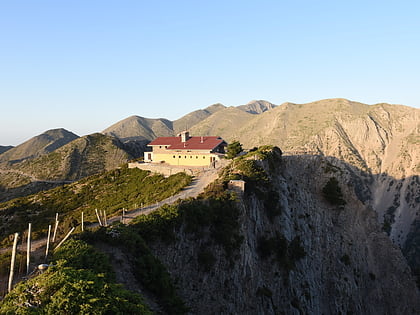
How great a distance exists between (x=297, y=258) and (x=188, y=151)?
32248 mm

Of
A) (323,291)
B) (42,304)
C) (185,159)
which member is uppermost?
(185,159)

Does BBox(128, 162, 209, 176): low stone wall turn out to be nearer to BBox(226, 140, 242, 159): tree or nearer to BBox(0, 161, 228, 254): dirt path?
BBox(0, 161, 228, 254): dirt path

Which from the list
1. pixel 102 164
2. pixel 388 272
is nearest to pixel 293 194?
pixel 388 272

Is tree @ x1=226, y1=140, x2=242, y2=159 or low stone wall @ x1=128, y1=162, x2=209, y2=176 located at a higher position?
tree @ x1=226, y1=140, x2=242, y2=159

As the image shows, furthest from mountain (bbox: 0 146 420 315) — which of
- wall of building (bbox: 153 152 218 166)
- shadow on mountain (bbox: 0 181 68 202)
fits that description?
shadow on mountain (bbox: 0 181 68 202)

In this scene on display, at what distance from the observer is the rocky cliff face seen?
2147cm

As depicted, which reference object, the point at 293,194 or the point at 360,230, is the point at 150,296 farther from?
the point at 360,230

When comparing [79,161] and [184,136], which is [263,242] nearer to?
[184,136]

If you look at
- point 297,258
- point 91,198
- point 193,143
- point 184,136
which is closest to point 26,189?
point 91,198

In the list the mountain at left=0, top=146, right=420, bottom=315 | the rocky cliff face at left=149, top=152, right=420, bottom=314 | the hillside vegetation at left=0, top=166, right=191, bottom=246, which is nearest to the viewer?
the mountain at left=0, top=146, right=420, bottom=315

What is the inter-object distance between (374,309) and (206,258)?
45.8 meters

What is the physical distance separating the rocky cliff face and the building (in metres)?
15.2

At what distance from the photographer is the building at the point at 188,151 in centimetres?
5853

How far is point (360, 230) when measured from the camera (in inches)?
2191
